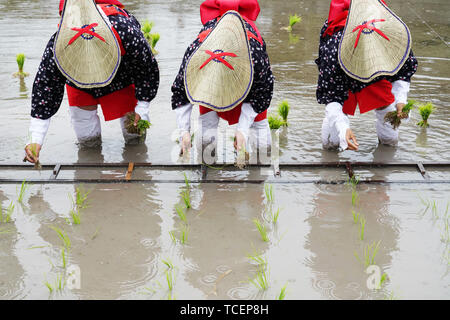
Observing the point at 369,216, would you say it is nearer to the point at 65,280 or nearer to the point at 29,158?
the point at 65,280

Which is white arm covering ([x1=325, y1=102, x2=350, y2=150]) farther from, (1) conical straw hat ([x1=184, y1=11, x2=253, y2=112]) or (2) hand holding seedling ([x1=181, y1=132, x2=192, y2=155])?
(2) hand holding seedling ([x1=181, y1=132, x2=192, y2=155])

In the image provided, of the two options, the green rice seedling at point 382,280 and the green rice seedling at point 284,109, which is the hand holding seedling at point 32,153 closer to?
the green rice seedling at point 284,109

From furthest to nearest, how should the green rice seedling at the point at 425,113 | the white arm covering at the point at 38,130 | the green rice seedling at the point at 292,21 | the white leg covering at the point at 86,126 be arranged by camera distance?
1. the green rice seedling at the point at 292,21
2. the green rice seedling at the point at 425,113
3. the white leg covering at the point at 86,126
4. the white arm covering at the point at 38,130

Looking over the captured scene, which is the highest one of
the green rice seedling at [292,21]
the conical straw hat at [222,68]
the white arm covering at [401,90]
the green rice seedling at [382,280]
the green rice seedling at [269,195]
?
the conical straw hat at [222,68]

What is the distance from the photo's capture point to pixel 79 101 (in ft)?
13.8

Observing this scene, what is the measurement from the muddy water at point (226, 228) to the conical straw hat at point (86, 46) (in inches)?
28.6

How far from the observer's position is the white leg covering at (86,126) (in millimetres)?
4329

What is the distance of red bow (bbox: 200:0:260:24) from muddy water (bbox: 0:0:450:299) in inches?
41.4

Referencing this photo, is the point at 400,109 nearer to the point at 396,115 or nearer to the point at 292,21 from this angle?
the point at 396,115

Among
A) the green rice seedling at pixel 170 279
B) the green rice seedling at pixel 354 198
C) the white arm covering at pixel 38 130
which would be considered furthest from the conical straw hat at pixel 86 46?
the green rice seedling at pixel 354 198

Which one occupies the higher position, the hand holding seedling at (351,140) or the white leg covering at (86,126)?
the hand holding seedling at (351,140)

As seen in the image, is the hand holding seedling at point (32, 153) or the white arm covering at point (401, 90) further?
the white arm covering at point (401, 90)

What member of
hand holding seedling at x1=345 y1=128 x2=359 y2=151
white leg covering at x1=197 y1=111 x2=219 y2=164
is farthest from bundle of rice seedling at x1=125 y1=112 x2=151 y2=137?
hand holding seedling at x1=345 y1=128 x2=359 y2=151
